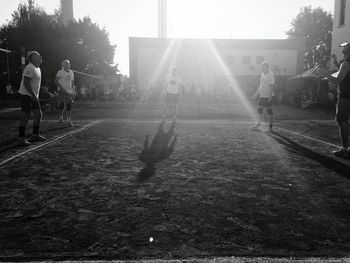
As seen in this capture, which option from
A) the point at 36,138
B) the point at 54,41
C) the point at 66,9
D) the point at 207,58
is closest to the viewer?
the point at 36,138

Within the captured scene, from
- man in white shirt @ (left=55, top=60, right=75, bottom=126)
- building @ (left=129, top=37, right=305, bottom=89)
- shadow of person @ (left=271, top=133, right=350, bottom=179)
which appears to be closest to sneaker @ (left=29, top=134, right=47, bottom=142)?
man in white shirt @ (left=55, top=60, right=75, bottom=126)

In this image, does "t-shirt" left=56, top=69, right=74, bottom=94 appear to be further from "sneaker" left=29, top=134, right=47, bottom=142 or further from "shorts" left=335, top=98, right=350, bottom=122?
"shorts" left=335, top=98, right=350, bottom=122

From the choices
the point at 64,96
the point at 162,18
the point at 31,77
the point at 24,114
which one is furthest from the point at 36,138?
the point at 162,18

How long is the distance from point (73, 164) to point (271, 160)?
9.88 feet

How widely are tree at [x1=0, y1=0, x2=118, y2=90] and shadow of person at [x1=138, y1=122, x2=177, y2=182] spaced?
29.3 meters

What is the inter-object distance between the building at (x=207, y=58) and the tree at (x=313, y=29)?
12.5 m

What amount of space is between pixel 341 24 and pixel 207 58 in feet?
73.7

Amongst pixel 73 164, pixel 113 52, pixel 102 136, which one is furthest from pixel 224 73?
pixel 73 164

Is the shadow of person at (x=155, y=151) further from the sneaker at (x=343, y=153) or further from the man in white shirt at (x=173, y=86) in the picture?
the man in white shirt at (x=173, y=86)

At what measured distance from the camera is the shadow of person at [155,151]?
4.63m

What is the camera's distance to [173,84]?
37.2 feet

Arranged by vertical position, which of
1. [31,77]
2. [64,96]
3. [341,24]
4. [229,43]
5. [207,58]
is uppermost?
[229,43]

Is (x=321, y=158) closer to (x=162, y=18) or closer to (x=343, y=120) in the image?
(x=343, y=120)

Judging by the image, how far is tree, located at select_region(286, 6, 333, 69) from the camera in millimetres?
55344
